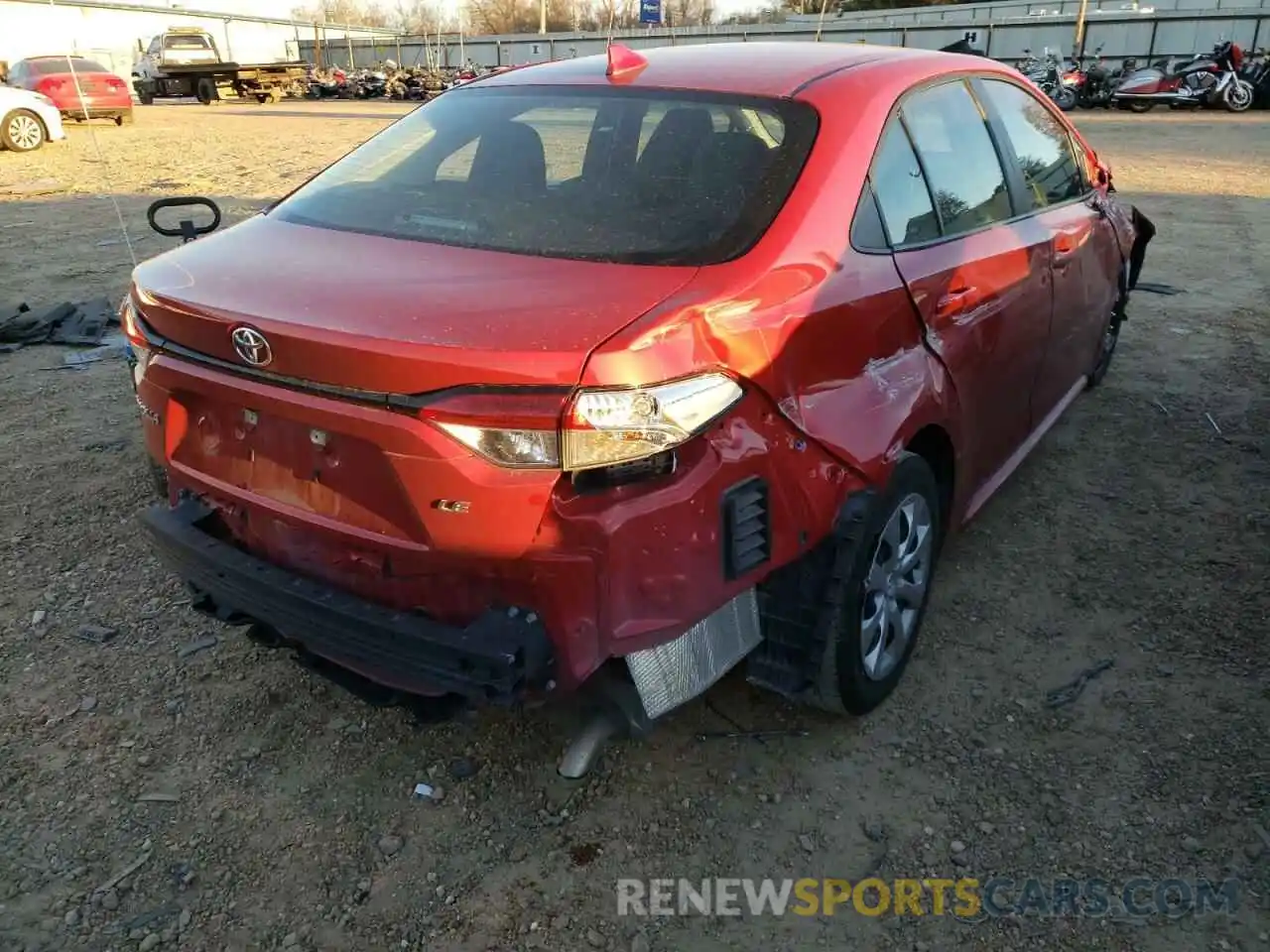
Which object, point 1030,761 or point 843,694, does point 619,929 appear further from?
point 1030,761

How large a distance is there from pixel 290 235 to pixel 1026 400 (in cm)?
262

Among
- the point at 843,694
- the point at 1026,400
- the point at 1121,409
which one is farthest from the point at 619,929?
the point at 1121,409

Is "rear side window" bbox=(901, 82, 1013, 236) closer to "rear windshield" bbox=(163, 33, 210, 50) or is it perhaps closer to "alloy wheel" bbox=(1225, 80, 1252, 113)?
"alloy wheel" bbox=(1225, 80, 1252, 113)

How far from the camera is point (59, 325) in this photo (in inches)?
259

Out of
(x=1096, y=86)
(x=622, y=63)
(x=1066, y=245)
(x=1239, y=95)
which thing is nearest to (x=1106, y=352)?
(x=1066, y=245)

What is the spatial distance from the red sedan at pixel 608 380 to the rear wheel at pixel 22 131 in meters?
16.7

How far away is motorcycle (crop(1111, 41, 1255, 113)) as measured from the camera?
22250 millimetres

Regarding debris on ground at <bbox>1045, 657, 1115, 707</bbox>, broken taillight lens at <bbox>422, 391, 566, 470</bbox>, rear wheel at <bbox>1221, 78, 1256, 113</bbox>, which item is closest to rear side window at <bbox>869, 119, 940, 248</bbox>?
broken taillight lens at <bbox>422, 391, 566, 470</bbox>

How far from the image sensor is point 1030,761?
8.87ft

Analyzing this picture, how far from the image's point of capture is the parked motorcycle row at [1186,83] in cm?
2230

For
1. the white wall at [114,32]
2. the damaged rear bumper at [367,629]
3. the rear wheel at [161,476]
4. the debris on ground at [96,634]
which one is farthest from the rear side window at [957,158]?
the white wall at [114,32]

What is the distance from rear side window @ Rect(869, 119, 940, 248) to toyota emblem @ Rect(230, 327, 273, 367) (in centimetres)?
161

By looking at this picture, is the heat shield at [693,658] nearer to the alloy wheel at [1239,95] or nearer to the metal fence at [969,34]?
the metal fence at [969,34]

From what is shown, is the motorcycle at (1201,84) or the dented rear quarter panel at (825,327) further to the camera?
the motorcycle at (1201,84)
